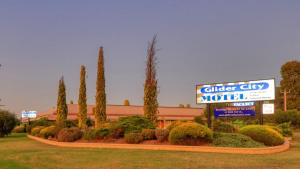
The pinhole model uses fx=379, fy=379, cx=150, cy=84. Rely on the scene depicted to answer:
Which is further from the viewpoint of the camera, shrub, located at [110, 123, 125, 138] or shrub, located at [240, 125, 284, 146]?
shrub, located at [110, 123, 125, 138]

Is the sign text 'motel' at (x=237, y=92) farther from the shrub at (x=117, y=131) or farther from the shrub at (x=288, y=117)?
the shrub at (x=288, y=117)

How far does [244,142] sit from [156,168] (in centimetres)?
847

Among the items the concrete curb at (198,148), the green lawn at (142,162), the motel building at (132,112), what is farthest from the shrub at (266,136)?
the motel building at (132,112)

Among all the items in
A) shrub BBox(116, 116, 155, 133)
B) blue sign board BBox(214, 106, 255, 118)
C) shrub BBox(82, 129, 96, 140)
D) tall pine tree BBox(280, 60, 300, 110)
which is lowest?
shrub BBox(82, 129, 96, 140)

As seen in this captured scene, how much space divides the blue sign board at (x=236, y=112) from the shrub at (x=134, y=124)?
7132 millimetres

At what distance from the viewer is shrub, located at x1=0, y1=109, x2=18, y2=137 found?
41.0 m

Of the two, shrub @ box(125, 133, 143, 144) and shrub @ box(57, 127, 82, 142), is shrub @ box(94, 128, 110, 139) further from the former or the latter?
shrub @ box(125, 133, 143, 144)

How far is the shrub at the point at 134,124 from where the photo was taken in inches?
939

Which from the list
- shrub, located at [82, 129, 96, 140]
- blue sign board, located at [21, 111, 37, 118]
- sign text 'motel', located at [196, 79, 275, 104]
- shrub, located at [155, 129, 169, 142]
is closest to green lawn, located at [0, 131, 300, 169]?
shrub, located at [155, 129, 169, 142]

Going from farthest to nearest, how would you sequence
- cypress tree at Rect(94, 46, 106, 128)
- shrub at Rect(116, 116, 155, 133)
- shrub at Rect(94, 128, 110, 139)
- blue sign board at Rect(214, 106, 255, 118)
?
cypress tree at Rect(94, 46, 106, 128) < blue sign board at Rect(214, 106, 255, 118) < shrub at Rect(94, 128, 110, 139) < shrub at Rect(116, 116, 155, 133)

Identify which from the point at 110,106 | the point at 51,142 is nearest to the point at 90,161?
the point at 51,142

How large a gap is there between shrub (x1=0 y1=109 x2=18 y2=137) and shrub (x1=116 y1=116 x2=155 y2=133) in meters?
21.1

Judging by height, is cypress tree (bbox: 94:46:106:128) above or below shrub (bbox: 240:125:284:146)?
above

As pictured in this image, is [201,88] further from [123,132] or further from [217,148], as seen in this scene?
[217,148]
